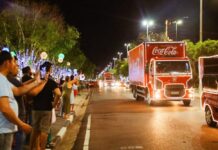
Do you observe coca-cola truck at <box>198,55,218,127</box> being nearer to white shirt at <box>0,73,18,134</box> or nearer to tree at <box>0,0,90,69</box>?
white shirt at <box>0,73,18,134</box>

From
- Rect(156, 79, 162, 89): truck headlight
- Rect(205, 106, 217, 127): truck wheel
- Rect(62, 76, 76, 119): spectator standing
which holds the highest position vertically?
Rect(156, 79, 162, 89): truck headlight

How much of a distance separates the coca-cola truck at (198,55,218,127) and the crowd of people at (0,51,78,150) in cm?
578

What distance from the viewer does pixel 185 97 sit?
25.3 meters

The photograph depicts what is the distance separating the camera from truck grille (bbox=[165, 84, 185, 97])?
2534 cm

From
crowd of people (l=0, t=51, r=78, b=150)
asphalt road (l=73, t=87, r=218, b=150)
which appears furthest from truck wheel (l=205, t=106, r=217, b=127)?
crowd of people (l=0, t=51, r=78, b=150)

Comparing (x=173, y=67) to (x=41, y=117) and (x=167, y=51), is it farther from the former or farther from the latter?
(x=41, y=117)

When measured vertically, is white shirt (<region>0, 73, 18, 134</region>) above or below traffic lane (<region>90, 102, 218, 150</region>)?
above

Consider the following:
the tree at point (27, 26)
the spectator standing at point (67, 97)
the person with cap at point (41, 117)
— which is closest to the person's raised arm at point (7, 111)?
the person with cap at point (41, 117)

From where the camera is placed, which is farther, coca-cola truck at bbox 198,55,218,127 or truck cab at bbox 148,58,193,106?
truck cab at bbox 148,58,193,106

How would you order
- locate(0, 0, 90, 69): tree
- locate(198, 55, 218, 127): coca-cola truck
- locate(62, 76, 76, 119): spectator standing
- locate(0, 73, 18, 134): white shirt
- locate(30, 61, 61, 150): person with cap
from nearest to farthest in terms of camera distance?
locate(0, 73, 18, 134): white shirt
locate(30, 61, 61, 150): person with cap
locate(198, 55, 218, 127): coca-cola truck
locate(62, 76, 76, 119): spectator standing
locate(0, 0, 90, 69): tree

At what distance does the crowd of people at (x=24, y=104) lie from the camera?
5.63 meters

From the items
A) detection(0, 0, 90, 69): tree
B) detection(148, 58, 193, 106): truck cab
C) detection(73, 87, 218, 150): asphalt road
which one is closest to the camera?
detection(73, 87, 218, 150): asphalt road

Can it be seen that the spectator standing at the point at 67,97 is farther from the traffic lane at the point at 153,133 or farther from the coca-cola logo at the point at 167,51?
the coca-cola logo at the point at 167,51

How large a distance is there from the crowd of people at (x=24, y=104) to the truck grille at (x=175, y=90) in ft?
48.4
